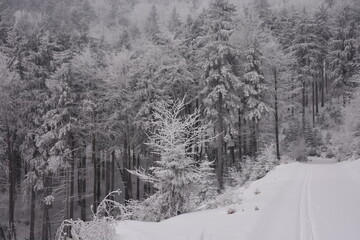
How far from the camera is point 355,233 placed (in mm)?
6703

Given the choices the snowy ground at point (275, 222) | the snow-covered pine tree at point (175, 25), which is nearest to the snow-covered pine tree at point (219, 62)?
the snow-covered pine tree at point (175, 25)

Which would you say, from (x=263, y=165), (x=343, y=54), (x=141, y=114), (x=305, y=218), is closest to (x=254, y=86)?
(x=263, y=165)

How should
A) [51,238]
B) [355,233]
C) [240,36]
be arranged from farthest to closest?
[240,36] < [51,238] < [355,233]

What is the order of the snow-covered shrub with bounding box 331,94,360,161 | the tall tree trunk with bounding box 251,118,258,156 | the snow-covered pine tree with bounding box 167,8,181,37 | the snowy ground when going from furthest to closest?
1. the snow-covered pine tree with bounding box 167,8,181,37
2. the tall tree trunk with bounding box 251,118,258,156
3. the snow-covered shrub with bounding box 331,94,360,161
4. the snowy ground

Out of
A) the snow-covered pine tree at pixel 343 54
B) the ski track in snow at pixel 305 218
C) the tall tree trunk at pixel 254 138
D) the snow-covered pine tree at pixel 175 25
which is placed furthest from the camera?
the snow-covered pine tree at pixel 343 54

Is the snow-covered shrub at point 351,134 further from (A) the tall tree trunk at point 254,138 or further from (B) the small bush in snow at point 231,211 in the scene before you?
(B) the small bush in snow at point 231,211

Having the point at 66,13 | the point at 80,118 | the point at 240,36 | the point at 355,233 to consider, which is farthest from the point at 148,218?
the point at 66,13

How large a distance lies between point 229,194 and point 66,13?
101822 mm

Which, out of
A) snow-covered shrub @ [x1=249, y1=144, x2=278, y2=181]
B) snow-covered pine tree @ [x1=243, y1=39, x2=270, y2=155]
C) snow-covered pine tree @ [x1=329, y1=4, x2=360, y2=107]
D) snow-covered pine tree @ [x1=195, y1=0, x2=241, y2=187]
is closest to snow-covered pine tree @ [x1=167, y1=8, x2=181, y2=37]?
snow-covered pine tree @ [x1=195, y1=0, x2=241, y2=187]

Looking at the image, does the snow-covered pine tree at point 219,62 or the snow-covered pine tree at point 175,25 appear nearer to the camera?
the snow-covered pine tree at point 219,62

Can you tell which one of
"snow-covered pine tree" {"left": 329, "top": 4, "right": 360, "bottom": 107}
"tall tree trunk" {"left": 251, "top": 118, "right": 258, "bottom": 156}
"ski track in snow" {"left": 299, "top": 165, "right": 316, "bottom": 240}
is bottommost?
"ski track in snow" {"left": 299, "top": 165, "right": 316, "bottom": 240}

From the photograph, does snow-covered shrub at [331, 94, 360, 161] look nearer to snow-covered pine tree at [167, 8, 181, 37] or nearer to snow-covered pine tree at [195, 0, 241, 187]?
snow-covered pine tree at [195, 0, 241, 187]

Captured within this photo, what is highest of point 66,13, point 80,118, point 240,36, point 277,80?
point 66,13

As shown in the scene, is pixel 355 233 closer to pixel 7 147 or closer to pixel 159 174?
pixel 159 174
